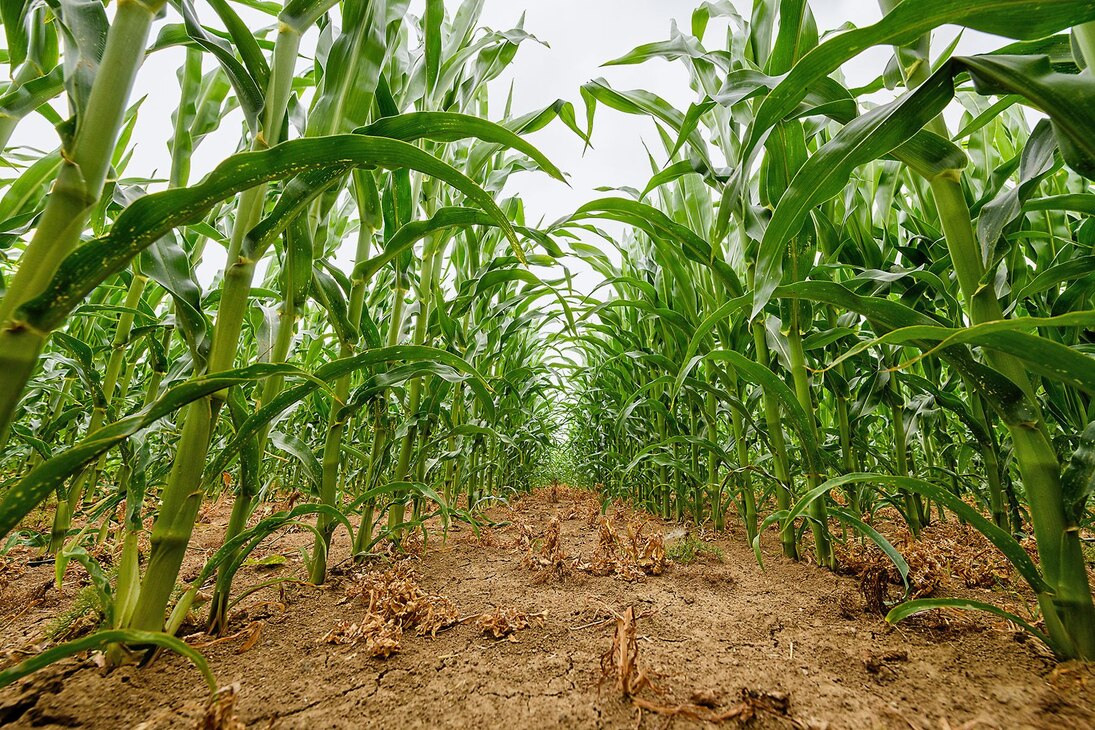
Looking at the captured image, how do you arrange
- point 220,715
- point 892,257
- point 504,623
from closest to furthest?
point 220,715, point 504,623, point 892,257

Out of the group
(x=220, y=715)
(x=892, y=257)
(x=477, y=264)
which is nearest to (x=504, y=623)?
(x=220, y=715)

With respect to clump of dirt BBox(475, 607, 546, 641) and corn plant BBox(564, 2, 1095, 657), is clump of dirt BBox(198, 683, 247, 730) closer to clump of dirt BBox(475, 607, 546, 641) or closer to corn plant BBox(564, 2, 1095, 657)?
clump of dirt BBox(475, 607, 546, 641)

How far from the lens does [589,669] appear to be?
671 millimetres

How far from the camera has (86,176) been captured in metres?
0.47

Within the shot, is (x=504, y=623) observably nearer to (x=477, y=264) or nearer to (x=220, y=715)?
(x=220, y=715)

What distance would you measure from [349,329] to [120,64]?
0.49 m

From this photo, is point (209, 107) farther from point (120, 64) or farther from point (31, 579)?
point (31, 579)

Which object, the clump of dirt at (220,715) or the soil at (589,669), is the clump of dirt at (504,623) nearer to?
the soil at (589,669)

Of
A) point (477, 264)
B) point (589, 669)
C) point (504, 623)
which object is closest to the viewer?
point (589, 669)

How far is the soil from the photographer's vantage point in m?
0.54

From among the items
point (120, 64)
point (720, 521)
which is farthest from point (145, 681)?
point (720, 521)

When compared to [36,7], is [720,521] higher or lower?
lower

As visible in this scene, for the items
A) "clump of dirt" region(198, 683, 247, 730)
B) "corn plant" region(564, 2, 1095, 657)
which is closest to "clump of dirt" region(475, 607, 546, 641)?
"clump of dirt" region(198, 683, 247, 730)

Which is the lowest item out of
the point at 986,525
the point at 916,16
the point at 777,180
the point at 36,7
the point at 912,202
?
the point at 986,525
